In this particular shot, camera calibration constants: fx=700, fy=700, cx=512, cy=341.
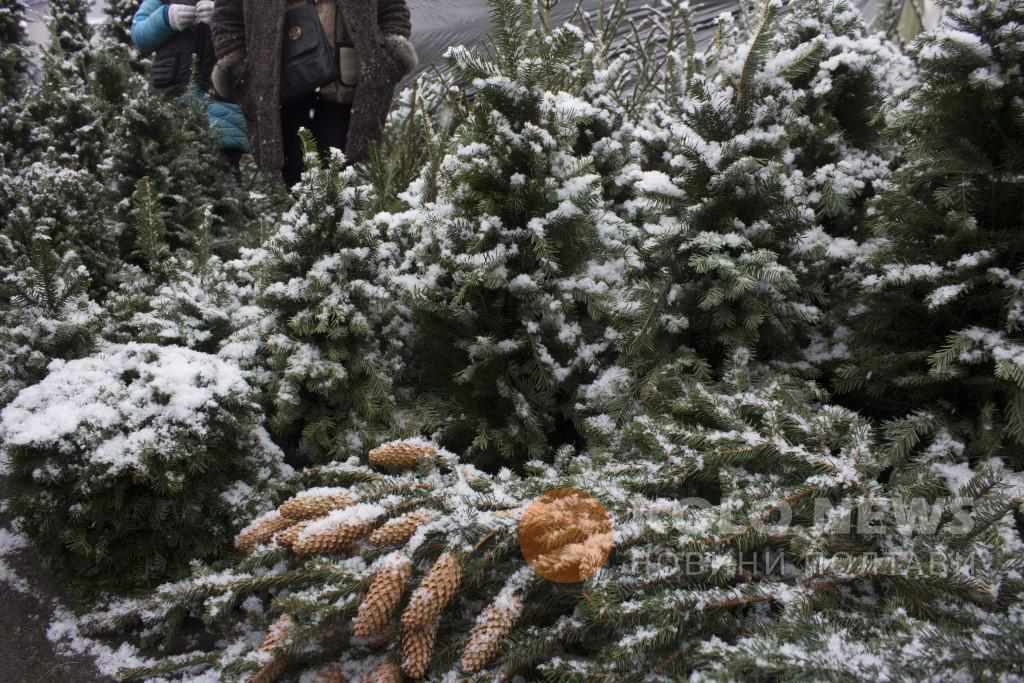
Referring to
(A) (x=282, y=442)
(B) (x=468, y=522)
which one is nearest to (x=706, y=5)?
(A) (x=282, y=442)

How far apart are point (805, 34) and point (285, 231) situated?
238cm

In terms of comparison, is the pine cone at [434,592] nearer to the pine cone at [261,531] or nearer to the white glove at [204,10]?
the pine cone at [261,531]

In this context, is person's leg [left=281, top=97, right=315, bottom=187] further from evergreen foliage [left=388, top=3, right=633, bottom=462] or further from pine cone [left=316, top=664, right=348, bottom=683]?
pine cone [left=316, top=664, right=348, bottom=683]

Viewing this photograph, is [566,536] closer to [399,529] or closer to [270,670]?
[399,529]

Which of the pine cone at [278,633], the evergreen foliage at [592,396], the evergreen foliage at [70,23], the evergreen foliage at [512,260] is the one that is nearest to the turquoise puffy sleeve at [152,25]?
the evergreen foliage at [70,23]

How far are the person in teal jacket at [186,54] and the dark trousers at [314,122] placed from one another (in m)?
0.80

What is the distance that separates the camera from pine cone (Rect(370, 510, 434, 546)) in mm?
1753

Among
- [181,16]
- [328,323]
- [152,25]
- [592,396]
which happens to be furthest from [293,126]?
[592,396]

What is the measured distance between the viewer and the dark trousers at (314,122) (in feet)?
14.4

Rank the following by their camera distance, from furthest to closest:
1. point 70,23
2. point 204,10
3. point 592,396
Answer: point 70,23, point 204,10, point 592,396

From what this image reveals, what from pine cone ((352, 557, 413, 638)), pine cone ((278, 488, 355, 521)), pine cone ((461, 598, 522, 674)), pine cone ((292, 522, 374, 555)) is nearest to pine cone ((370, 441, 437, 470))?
pine cone ((278, 488, 355, 521))

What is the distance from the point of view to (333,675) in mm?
1761

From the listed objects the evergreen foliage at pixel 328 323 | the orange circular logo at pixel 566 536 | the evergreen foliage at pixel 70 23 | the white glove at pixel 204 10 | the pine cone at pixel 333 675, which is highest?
the evergreen foliage at pixel 70 23

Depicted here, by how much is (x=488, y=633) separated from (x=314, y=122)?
378 centimetres
